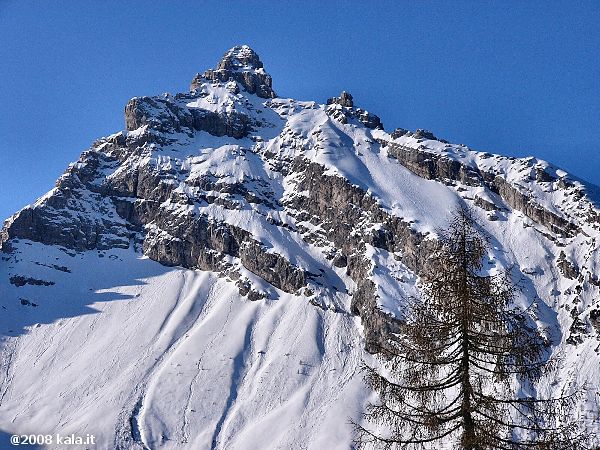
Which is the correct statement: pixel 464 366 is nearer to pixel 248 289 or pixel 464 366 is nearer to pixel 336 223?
pixel 248 289

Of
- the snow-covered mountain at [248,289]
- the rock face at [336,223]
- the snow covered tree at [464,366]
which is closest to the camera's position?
the snow covered tree at [464,366]

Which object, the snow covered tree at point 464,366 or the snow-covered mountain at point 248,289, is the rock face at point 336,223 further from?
the snow covered tree at point 464,366

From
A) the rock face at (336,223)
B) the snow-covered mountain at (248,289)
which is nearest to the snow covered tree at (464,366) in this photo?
the snow-covered mountain at (248,289)

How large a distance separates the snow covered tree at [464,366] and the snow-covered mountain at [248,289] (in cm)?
9669

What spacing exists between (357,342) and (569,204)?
245 feet

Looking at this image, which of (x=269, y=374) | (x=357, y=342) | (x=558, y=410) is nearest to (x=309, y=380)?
(x=269, y=374)

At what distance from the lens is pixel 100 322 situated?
152 metres

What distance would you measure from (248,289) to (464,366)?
15040 cm

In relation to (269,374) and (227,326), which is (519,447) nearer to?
(269,374)

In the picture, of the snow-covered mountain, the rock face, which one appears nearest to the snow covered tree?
the snow-covered mountain

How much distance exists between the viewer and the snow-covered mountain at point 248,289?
12031 cm

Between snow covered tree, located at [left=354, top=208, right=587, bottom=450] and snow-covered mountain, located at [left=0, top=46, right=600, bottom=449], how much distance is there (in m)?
96.7

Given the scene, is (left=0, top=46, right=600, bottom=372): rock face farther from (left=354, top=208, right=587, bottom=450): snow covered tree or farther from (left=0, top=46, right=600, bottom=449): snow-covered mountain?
(left=354, top=208, right=587, bottom=450): snow covered tree

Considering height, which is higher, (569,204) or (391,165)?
(391,165)
